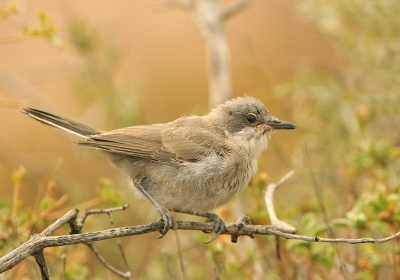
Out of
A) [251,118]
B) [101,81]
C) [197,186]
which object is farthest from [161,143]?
[101,81]

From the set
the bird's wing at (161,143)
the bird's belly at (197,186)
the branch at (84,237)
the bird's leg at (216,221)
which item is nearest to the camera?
the branch at (84,237)

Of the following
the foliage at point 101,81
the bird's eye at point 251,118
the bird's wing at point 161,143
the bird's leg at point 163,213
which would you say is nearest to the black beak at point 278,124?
the bird's eye at point 251,118

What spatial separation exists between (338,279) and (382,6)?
2.66 meters

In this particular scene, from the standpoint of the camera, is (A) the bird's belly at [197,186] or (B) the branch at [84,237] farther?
(A) the bird's belly at [197,186]

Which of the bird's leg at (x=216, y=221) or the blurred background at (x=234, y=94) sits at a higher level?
the blurred background at (x=234, y=94)

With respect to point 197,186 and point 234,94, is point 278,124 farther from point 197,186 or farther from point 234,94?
point 234,94

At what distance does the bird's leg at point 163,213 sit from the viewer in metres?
3.25

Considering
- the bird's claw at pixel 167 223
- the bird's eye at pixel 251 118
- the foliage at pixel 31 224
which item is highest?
the bird's eye at pixel 251 118

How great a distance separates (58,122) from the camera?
144 inches

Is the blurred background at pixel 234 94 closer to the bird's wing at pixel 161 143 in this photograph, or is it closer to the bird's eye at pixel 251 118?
the bird's wing at pixel 161 143

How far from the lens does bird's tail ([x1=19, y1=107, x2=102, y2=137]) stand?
3.54 metres

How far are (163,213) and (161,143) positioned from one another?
0.64 meters

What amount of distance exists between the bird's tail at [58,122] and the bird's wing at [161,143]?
0.15 meters

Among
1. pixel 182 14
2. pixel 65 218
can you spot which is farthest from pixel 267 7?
pixel 65 218
